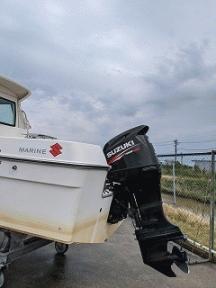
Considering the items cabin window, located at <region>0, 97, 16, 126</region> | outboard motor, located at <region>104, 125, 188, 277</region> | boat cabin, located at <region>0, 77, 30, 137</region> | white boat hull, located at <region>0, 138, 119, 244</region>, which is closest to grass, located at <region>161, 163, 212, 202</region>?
boat cabin, located at <region>0, 77, 30, 137</region>

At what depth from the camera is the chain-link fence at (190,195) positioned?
720cm

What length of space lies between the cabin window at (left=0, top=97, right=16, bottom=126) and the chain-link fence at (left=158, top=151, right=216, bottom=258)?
2.92 m

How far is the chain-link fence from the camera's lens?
7.20m

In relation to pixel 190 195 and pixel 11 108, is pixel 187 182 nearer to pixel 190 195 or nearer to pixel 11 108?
pixel 190 195

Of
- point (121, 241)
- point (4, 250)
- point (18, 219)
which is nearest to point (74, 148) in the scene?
point (18, 219)

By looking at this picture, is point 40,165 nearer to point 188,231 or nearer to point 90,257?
point 90,257

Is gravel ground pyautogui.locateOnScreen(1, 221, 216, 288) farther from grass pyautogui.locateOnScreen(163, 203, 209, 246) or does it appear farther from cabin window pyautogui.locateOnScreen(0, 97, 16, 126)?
cabin window pyautogui.locateOnScreen(0, 97, 16, 126)

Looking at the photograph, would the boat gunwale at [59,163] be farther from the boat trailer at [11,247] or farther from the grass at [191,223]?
the grass at [191,223]

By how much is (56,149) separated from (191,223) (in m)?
5.18

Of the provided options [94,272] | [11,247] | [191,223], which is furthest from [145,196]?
[191,223]

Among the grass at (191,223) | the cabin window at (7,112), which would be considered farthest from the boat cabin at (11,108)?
the grass at (191,223)

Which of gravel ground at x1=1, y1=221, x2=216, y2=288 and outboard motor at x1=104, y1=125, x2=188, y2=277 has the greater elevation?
outboard motor at x1=104, y1=125, x2=188, y2=277

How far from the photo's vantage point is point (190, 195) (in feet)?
31.8

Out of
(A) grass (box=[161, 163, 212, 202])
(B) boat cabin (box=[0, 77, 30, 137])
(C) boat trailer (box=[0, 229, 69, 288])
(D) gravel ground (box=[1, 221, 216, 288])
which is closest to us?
(C) boat trailer (box=[0, 229, 69, 288])
